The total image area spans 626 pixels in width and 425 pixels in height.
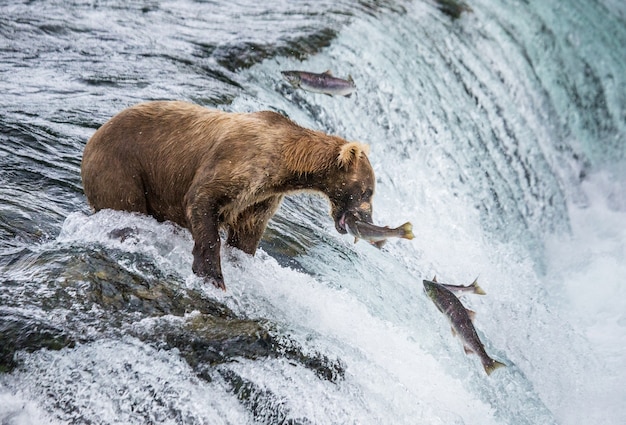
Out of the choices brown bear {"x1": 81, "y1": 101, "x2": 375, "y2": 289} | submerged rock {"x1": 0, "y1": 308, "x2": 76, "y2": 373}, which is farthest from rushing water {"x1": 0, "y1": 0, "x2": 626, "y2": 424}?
brown bear {"x1": 81, "y1": 101, "x2": 375, "y2": 289}

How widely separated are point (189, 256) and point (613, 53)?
9.79m

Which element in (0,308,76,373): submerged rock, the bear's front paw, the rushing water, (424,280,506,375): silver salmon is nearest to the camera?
(0,308,76,373): submerged rock

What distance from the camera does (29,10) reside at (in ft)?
28.6

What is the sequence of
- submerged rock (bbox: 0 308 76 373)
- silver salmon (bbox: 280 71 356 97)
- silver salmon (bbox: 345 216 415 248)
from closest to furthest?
submerged rock (bbox: 0 308 76 373), silver salmon (bbox: 345 216 415 248), silver salmon (bbox: 280 71 356 97)

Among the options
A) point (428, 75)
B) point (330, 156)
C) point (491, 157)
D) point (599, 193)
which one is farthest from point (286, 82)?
point (599, 193)

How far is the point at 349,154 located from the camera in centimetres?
396

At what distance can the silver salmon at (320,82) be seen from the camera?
673 centimetres

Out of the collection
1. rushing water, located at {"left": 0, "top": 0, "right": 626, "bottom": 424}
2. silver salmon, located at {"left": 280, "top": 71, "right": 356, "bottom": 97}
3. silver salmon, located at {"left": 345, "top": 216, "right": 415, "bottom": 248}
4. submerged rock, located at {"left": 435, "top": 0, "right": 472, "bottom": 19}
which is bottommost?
Result: rushing water, located at {"left": 0, "top": 0, "right": 626, "bottom": 424}

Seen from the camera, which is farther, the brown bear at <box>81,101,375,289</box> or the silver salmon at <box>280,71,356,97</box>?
the silver salmon at <box>280,71,356,97</box>

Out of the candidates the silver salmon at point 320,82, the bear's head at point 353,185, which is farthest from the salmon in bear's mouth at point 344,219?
the silver salmon at point 320,82

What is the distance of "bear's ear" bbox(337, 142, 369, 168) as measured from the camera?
3.94 meters

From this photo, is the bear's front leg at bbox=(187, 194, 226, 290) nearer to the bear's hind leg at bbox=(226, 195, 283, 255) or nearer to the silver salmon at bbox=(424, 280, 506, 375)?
the bear's hind leg at bbox=(226, 195, 283, 255)

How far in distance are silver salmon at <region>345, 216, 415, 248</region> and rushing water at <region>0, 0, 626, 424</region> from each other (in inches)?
20.3

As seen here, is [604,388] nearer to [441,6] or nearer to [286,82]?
[286,82]
